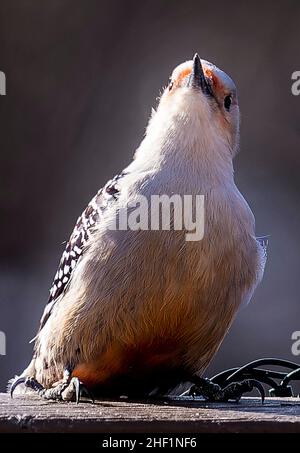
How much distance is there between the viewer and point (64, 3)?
11.6 ft

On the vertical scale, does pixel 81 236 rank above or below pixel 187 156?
below

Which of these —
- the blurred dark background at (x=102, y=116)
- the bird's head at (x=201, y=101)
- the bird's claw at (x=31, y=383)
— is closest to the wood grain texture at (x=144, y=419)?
the bird's claw at (x=31, y=383)

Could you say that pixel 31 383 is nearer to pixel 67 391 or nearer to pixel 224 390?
pixel 67 391

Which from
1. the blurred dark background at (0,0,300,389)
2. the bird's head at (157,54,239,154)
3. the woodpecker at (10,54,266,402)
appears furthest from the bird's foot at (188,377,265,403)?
the blurred dark background at (0,0,300,389)

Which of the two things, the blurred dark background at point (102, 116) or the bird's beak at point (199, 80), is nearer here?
the bird's beak at point (199, 80)

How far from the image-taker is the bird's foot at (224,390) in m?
2.10

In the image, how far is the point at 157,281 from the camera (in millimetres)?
2041

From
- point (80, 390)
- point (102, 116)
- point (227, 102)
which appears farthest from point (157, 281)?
point (102, 116)

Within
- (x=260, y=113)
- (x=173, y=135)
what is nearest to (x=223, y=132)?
(x=173, y=135)

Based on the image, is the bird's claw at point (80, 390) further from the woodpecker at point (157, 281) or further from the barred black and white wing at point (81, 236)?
the barred black and white wing at point (81, 236)

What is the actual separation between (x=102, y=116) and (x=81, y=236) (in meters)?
1.33

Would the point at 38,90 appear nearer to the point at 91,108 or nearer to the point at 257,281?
the point at 91,108

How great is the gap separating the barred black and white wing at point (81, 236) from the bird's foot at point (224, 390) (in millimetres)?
318

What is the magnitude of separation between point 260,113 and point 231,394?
152 cm
